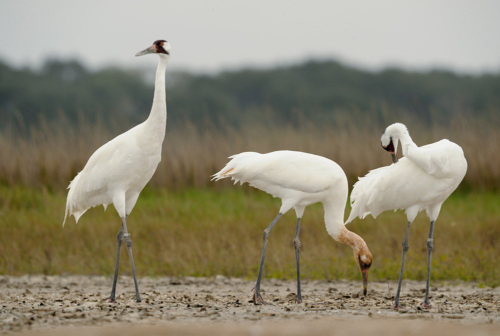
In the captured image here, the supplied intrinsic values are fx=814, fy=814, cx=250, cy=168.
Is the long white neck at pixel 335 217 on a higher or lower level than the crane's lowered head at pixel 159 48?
lower

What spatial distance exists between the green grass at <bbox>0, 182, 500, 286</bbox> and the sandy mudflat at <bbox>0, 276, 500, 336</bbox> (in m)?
0.56

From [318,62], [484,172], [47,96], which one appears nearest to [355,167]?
[484,172]

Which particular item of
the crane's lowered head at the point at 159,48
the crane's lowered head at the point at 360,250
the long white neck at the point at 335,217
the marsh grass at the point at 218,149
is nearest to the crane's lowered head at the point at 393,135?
the long white neck at the point at 335,217

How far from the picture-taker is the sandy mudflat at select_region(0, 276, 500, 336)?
6.52 metres

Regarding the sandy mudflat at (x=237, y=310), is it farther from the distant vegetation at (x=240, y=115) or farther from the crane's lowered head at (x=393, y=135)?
the distant vegetation at (x=240, y=115)

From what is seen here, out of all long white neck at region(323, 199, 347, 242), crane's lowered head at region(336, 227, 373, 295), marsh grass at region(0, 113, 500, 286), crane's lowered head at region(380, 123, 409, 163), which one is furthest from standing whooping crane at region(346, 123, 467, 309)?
marsh grass at region(0, 113, 500, 286)

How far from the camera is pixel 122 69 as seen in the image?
47.3 m

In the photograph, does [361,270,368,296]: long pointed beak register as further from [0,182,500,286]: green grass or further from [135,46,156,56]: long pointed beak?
[135,46,156,56]: long pointed beak

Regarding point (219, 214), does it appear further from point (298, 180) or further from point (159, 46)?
point (159, 46)

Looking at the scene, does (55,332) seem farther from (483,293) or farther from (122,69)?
(122,69)

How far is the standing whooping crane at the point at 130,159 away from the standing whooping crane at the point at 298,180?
0.79 metres

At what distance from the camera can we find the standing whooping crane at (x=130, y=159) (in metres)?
8.30

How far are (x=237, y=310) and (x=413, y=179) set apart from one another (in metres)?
2.14

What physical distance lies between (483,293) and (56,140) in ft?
31.6
